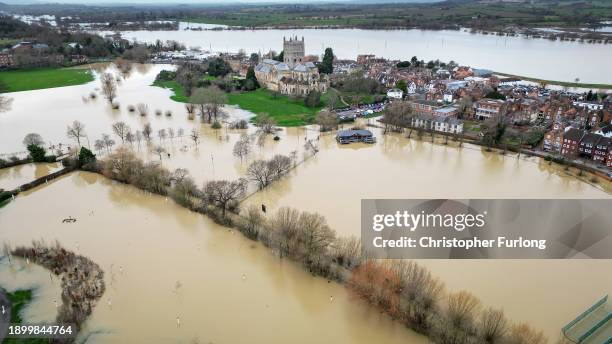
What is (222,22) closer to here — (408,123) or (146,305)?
(408,123)

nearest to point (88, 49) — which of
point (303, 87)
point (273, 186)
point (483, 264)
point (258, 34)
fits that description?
point (303, 87)

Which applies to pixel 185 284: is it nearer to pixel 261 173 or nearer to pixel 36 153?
pixel 261 173

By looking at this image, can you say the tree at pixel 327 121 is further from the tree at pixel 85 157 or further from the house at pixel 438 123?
the tree at pixel 85 157

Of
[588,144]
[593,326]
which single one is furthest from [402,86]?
[593,326]

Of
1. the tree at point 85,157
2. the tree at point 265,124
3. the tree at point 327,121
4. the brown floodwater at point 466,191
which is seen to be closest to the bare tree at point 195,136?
the tree at point 265,124

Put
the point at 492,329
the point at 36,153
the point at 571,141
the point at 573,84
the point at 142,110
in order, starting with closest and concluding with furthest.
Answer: the point at 492,329, the point at 36,153, the point at 571,141, the point at 142,110, the point at 573,84

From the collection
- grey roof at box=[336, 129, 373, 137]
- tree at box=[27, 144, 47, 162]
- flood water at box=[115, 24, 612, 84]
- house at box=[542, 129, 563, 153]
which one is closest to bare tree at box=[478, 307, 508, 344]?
grey roof at box=[336, 129, 373, 137]
